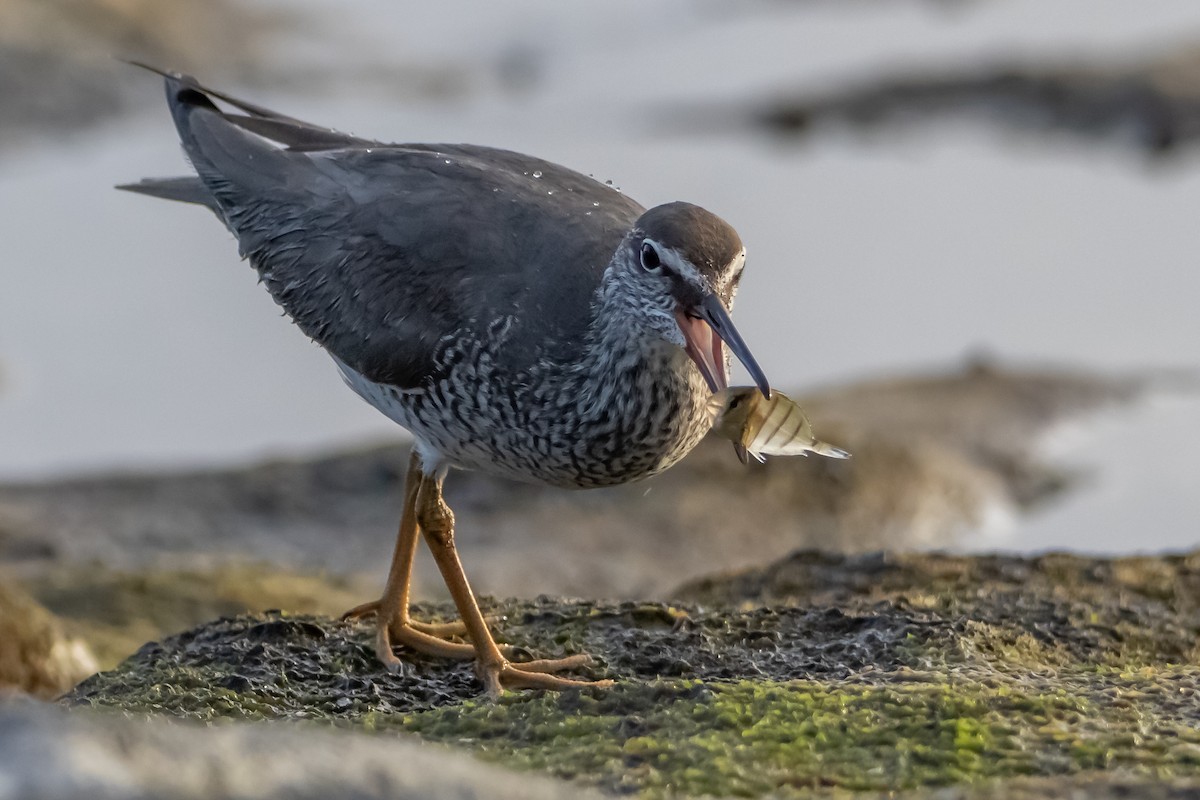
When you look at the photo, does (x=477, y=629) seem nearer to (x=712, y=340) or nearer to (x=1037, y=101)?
(x=712, y=340)

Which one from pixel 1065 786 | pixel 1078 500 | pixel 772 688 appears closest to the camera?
pixel 1065 786

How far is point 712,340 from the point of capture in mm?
6305

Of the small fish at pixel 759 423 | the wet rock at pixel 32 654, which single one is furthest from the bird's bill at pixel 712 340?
the wet rock at pixel 32 654

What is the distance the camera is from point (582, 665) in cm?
666

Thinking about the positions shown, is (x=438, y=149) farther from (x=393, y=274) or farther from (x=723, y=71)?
(x=723, y=71)

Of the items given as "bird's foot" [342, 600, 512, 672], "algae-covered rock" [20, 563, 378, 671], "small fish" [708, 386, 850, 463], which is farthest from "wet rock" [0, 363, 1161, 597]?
"small fish" [708, 386, 850, 463]

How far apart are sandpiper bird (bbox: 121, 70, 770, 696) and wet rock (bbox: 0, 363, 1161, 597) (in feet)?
13.8

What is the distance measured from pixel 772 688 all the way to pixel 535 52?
964 inches

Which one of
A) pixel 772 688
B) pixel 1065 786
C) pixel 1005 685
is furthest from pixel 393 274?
pixel 1065 786

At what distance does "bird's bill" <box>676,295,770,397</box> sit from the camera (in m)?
6.05

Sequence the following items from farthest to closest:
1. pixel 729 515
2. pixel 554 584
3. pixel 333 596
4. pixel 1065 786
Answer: pixel 729 515
pixel 554 584
pixel 333 596
pixel 1065 786

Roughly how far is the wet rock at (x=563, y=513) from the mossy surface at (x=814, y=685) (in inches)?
146

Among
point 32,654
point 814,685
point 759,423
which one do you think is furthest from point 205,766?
point 32,654

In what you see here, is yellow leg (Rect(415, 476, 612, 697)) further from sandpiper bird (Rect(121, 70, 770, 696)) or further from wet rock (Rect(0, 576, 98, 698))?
wet rock (Rect(0, 576, 98, 698))
